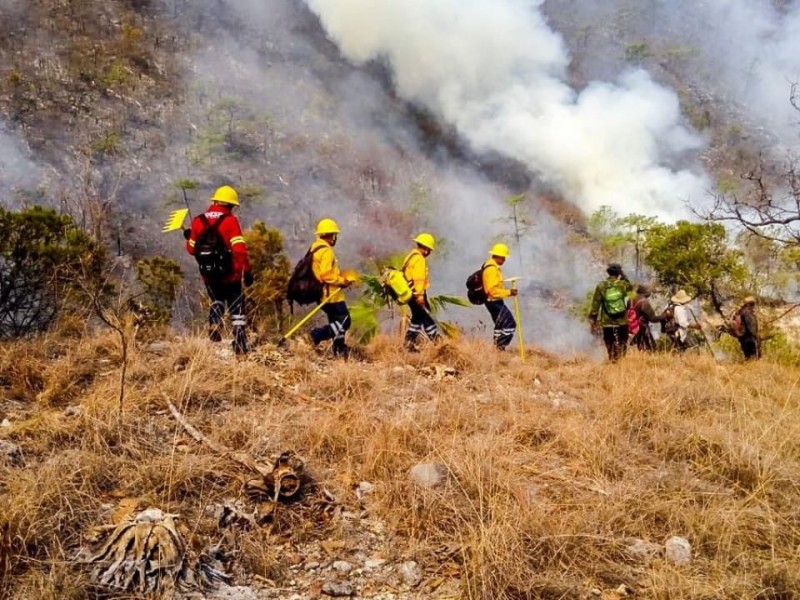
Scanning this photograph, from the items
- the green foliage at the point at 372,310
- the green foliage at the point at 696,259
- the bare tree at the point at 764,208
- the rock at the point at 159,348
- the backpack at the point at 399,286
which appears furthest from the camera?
the green foliage at the point at 696,259

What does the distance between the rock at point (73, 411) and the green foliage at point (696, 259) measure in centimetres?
1280

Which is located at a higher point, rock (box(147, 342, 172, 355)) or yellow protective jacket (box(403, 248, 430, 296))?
yellow protective jacket (box(403, 248, 430, 296))

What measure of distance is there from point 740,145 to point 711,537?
4293 centimetres

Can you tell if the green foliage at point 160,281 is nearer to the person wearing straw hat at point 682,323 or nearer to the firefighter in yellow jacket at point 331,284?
the firefighter in yellow jacket at point 331,284

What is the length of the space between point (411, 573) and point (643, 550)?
889 millimetres

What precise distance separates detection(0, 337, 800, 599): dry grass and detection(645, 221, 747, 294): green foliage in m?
9.86

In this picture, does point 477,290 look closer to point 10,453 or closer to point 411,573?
point 411,573

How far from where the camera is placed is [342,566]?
2.31m

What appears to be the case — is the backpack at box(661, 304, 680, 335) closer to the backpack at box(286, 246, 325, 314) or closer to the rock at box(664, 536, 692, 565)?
the backpack at box(286, 246, 325, 314)

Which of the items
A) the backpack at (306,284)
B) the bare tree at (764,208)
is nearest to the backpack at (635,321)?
the bare tree at (764,208)

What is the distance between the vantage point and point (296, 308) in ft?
49.6

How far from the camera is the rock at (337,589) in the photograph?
214cm

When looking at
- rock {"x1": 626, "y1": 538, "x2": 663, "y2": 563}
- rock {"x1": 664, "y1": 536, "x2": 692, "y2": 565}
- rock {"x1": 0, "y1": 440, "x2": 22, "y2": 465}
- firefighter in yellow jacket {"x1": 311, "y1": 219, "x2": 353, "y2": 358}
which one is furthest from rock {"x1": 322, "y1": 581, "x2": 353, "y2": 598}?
firefighter in yellow jacket {"x1": 311, "y1": 219, "x2": 353, "y2": 358}

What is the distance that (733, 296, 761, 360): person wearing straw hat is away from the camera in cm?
788
